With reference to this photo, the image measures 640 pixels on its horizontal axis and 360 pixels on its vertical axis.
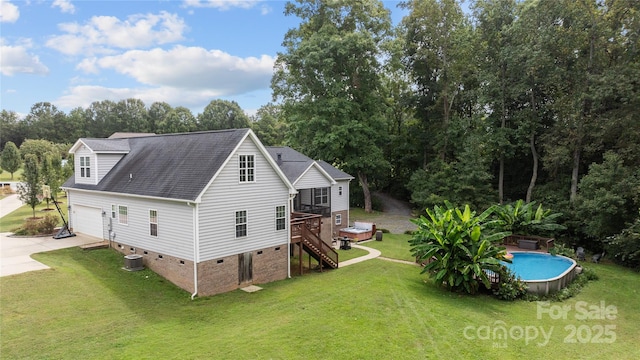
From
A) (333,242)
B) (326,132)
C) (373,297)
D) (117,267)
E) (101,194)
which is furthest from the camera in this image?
(326,132)

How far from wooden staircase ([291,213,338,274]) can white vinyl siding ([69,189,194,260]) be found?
5.37m

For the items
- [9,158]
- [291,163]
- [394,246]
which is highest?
[9,158]

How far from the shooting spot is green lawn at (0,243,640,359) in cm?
957

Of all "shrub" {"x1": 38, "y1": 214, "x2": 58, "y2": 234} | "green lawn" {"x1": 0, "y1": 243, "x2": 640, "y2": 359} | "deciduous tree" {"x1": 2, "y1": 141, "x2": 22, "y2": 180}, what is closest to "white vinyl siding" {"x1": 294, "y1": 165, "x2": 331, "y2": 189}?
"green lawn" {"x1": 0, "y1": 243, "x2": 640, "y2": 359}

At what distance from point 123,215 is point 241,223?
625 centimetres

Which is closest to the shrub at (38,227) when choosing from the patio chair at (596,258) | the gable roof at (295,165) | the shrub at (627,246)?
the gable roof at (295,165)

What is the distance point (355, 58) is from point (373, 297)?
2714 cm

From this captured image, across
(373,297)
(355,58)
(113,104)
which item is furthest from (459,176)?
(113,104)

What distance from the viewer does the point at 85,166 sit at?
805 inches

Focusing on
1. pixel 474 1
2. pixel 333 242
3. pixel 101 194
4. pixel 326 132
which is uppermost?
pixel 474 1

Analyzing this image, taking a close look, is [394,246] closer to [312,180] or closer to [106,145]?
[312,180]

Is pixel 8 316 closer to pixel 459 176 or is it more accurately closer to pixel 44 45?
pixel 44 45

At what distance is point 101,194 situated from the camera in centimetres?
1892

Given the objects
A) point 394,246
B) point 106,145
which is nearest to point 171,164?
point 106,145
